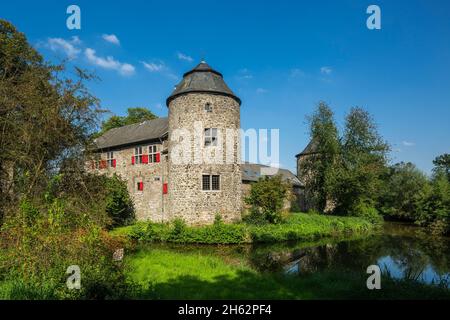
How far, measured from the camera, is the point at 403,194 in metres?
34.1

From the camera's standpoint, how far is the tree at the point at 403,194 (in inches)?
1289

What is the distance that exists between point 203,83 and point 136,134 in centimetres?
816

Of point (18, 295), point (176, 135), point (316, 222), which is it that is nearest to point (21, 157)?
point (18, 295)

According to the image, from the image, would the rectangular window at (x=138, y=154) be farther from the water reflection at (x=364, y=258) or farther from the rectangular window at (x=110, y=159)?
the water reflection at (x=364, y=258)

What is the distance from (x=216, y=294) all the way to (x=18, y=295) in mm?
3903

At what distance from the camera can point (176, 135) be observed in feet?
65.6

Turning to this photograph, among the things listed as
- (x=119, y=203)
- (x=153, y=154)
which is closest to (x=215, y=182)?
(x=153, y=154)

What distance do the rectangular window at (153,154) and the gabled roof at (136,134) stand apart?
630mm

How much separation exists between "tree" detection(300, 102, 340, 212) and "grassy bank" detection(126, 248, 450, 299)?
1986cm

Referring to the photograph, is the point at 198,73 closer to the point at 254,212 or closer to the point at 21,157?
the point at 254,212

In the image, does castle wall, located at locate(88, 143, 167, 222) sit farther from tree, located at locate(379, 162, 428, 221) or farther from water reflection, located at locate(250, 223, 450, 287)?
tree, located at locate(379, 162, 428, 221)

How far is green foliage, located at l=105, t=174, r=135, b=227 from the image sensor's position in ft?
67.2

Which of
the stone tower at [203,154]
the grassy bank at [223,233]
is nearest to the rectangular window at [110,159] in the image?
the grassy bank at [223,233]

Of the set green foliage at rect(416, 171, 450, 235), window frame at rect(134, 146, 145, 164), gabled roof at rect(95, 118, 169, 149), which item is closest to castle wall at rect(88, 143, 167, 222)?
window frame at rect(134, 146, 145, 164)
